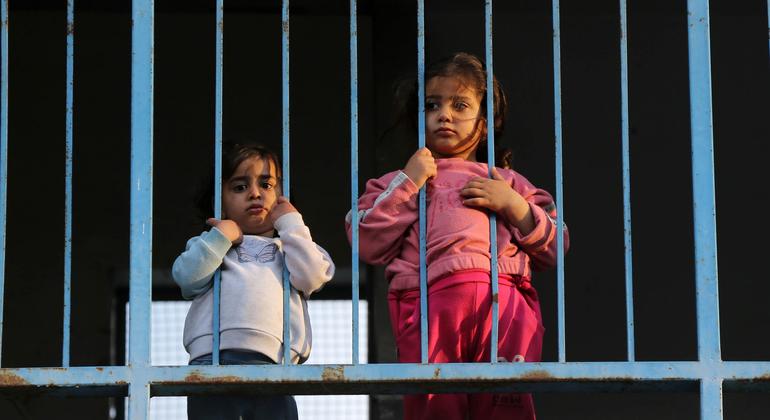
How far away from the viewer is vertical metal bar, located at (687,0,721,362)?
18.5ft

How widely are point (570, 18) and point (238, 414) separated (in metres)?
4.34

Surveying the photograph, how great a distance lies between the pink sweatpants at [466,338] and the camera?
6.09 meters

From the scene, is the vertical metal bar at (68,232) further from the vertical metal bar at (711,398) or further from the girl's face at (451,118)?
the vertical metal bar at (711,398)

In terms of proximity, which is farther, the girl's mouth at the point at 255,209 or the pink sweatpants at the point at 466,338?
the girl's mouth at the point at 255,209

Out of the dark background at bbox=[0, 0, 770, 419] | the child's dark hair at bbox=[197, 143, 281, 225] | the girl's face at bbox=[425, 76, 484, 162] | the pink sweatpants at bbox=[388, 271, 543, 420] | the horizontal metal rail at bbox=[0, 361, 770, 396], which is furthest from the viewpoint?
the dark background at bbox=[0, 0, 770, 419]

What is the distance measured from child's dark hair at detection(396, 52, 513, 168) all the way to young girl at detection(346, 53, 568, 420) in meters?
0.37

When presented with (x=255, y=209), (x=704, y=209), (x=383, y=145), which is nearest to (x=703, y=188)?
(x=704, y=209)

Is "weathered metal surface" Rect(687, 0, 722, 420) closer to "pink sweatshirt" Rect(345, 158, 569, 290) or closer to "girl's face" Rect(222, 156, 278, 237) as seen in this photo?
"pink sweatshirt" Rect(345, 158, 569, 290)

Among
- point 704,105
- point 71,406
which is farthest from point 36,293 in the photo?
point 704,105

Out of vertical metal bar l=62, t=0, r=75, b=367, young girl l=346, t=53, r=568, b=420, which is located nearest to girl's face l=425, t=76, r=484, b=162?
young girl l=346, t=53, r=568, b=420

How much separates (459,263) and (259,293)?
2.07ft

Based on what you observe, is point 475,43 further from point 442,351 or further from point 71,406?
point 442,351

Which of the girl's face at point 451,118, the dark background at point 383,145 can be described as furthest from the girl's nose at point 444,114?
the dark background at point 383,145

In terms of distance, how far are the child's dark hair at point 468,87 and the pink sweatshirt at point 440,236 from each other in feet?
1.33
